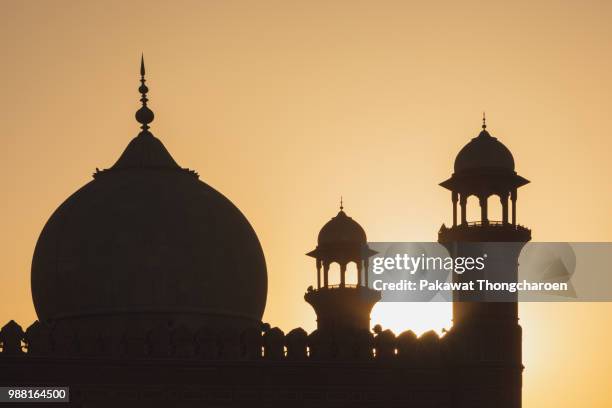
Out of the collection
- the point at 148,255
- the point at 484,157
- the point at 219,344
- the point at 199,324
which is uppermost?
the point at 484,157

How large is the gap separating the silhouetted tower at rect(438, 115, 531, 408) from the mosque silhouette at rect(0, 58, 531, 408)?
3 centimetres

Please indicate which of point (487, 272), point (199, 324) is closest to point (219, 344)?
point (199, 324)

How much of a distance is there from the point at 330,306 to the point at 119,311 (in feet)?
29.6

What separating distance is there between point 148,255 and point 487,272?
7960 millimetres

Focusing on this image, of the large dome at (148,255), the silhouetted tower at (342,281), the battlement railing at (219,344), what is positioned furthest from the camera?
the silhouetted tower at (342,281)

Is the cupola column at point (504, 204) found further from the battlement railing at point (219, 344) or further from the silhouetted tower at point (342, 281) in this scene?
the silhouetted tower at point (342, 281)

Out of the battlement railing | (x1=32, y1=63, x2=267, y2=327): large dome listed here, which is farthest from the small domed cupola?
(x1=32, y1=63, x2=267, y2=327): large dome

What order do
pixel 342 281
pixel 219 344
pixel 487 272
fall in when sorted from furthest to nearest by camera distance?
pixel 342 281
pixel 487 272
pixel 219 344

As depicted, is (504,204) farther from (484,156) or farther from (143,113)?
(143,113)

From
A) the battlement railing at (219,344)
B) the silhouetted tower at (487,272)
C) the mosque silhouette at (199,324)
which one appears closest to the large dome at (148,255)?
the mosque silhouette at (199,324)

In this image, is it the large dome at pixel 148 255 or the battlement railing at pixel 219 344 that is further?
the large dome at pixel 148 255

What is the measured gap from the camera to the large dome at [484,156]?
4450 centimetres

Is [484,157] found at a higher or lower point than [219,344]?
higher

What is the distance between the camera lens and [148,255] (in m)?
44.3
